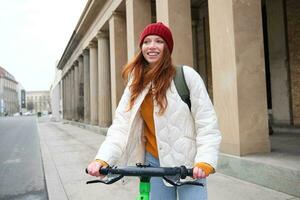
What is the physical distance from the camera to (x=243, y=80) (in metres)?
6.74

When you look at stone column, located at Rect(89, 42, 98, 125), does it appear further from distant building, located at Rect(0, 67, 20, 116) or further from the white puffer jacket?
distant building, located at Rect(0, 67, 20, 116)

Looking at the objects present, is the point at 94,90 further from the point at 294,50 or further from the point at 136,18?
the point at 294,50

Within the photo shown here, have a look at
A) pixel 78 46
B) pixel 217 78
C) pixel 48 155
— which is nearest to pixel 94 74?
pixel 78 46

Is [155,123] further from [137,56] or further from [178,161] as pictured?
[137,56]

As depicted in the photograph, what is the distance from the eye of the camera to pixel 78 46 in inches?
1164

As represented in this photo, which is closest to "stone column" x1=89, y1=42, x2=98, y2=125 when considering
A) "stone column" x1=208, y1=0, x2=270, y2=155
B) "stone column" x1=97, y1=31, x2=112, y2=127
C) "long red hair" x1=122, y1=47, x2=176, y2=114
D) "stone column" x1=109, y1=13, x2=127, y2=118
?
"stone column" x1=97, y1=31, x2=112, y2=127

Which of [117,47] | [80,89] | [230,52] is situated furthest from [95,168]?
[80,89]

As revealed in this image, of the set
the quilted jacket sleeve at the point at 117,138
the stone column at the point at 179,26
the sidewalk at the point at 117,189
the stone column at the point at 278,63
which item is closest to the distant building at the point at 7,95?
the stone column at the point at 278,63

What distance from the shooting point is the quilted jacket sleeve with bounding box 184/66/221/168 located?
214 cm

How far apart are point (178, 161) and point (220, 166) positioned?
5009 millimetres

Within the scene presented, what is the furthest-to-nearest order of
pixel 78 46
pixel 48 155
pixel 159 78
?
pixel 78 46 → pixel 48 155 → pixel 159 78

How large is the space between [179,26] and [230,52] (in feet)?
10.2

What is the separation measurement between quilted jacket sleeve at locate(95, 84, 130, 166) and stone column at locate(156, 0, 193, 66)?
7.17m

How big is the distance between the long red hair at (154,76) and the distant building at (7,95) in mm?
140540
